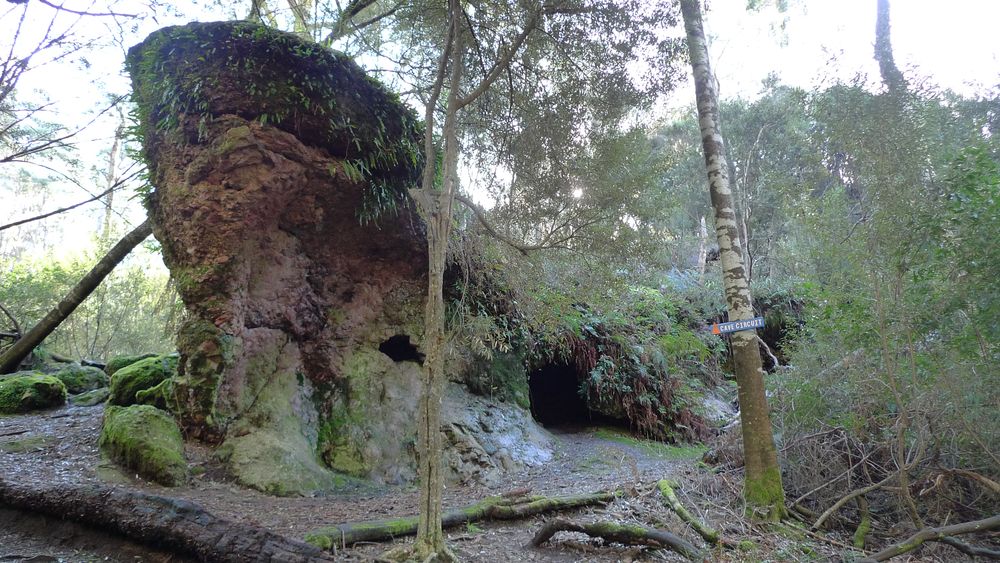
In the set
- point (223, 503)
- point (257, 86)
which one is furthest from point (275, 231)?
point (223, 503)

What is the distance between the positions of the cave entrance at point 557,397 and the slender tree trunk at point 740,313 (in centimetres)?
643

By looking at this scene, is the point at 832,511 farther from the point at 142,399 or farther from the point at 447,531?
the point at 142,399

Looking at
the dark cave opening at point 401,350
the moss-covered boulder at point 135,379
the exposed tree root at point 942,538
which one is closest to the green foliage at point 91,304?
the moss-covered boulder at point 135,379

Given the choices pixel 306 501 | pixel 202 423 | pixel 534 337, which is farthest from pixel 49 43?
pixel 534 337

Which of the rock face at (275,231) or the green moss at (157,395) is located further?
the green moss at (157,395)

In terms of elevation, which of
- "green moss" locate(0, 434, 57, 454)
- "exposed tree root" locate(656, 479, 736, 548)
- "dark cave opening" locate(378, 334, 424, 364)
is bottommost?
"exposed tree root" locate(656, 479, 736, 548)

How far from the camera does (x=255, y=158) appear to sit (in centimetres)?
594

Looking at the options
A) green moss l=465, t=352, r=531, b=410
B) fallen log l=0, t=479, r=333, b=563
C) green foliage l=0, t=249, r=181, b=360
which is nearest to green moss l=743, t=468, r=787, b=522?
fallen log l=0, t=479, r=333, b=563

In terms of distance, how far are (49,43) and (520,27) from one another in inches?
256

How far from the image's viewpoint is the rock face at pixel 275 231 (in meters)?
5.82

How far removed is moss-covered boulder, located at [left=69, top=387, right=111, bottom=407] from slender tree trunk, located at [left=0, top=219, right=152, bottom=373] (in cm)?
161

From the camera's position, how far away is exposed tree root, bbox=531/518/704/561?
13.5 ft

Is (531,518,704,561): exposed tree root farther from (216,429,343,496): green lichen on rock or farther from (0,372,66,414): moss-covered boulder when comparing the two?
(0,372,66,414): moss-covered boulder

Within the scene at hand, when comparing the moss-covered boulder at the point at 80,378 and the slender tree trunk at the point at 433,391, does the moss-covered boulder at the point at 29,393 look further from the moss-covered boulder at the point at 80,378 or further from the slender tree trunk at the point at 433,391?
the slender tree trunk at the point at 433,391
